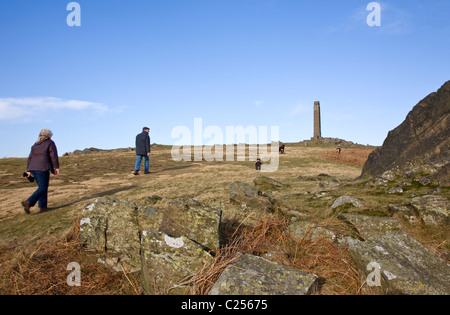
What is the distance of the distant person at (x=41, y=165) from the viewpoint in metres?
9.58

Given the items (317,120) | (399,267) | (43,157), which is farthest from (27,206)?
(317,120)

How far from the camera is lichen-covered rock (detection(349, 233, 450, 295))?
142 inches

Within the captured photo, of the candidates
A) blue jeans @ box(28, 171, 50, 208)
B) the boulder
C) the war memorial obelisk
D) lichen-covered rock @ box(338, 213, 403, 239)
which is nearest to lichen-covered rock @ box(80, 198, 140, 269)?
lichen-covered rock @ box(338, 213, 403, 239)

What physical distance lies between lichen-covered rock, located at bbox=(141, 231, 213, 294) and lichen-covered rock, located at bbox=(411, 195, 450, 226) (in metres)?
4.69

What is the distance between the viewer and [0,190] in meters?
13.9

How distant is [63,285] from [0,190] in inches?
489

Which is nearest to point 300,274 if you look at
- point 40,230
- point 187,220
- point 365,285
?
point 365,285

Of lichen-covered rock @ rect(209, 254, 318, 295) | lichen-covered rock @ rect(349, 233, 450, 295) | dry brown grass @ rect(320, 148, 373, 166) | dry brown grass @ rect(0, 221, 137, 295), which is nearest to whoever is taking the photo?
lichen-covered rock @ rect(209, 254, 318, 295)

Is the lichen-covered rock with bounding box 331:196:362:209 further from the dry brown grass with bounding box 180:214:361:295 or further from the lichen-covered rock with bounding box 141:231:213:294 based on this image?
the lichen-covered rock with bounding box 141:231:213:294

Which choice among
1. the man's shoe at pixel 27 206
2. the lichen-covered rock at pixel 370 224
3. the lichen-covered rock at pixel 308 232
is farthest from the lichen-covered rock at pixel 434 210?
the man's shoe at pixel 27 206

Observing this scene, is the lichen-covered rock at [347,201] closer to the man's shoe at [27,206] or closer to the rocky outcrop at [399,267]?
the rocky outcrop at [399,267]

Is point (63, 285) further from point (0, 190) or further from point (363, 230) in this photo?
point (0, 190)

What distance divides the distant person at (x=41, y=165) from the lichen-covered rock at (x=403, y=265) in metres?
9.65
